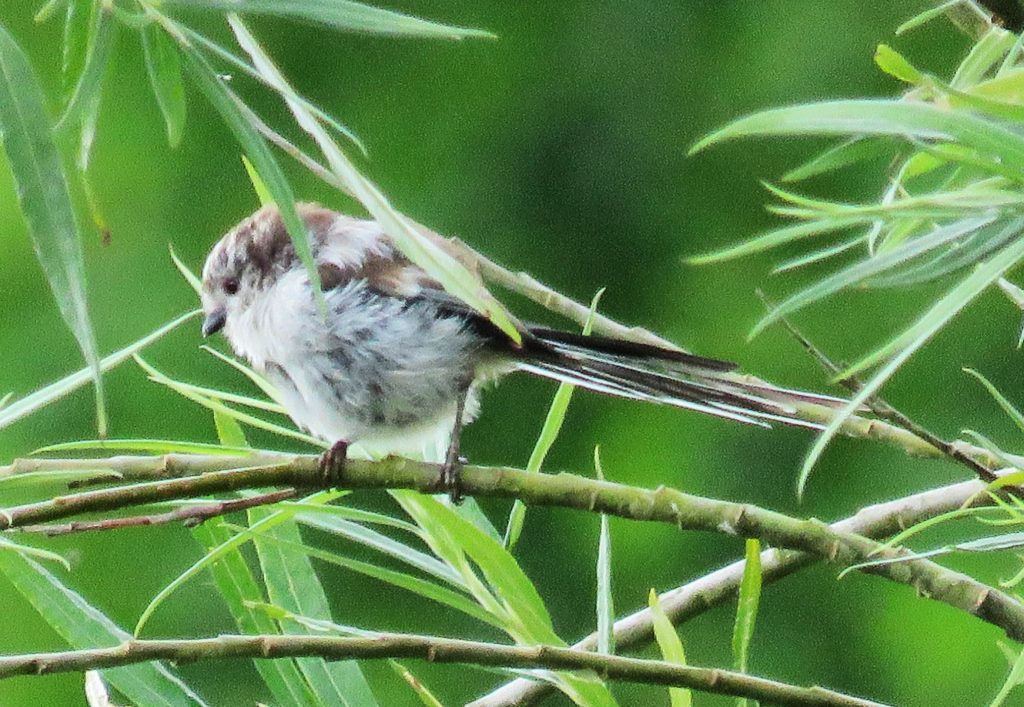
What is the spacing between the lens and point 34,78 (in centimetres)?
99

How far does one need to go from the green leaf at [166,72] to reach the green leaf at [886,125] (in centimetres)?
45

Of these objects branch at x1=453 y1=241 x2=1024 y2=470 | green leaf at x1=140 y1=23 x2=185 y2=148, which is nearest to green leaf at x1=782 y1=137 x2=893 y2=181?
branch at x1=453 y1=241 x2=1024 y2=470

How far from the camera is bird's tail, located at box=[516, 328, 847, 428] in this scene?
1425 mm

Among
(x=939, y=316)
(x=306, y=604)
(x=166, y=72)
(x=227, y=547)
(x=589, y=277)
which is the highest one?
(x=166, y=72)

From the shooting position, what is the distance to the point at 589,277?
4.30 meters

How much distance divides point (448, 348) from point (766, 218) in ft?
8.50

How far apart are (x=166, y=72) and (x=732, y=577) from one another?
65 cm

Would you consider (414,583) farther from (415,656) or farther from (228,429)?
(228,429)

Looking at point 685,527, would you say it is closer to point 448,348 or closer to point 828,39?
point 448,348

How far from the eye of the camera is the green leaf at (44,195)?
94 centimetres

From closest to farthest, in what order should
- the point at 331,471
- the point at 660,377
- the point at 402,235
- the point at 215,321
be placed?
the point at 402,235
the point at 331,471
the point at 660,377
the point at 215,321

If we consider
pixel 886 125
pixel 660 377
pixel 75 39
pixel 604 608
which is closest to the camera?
pixel 886 125

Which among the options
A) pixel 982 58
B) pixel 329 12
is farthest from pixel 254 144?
pixel 982 58

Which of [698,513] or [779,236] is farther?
[698,513]
